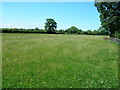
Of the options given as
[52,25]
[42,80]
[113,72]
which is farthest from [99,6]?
[52,25]

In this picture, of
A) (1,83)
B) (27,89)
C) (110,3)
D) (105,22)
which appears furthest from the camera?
(105,22)

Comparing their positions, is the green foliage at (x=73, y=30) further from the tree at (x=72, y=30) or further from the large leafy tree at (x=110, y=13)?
the large leafy tree at (x=110, y=13)

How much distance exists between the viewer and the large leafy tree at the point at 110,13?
2365 cm

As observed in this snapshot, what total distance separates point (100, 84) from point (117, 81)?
81cm

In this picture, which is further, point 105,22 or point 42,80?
point 105,22

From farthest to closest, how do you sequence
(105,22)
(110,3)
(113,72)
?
(105,22) → (110,3) → (113,72)

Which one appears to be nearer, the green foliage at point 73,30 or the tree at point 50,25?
the tree at point 50,25

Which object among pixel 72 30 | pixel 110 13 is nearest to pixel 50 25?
pixel 72 30

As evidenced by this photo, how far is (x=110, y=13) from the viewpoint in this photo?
2505 cm

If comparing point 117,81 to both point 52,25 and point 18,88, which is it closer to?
point 18,88

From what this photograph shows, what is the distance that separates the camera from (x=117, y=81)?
5.19 metres

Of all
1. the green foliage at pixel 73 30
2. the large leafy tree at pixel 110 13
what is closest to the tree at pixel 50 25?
the green foliage at pixel 73 30

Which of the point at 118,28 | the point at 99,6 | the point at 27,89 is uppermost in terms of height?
the point at 99,6

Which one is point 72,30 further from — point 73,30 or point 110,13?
point 110,13
